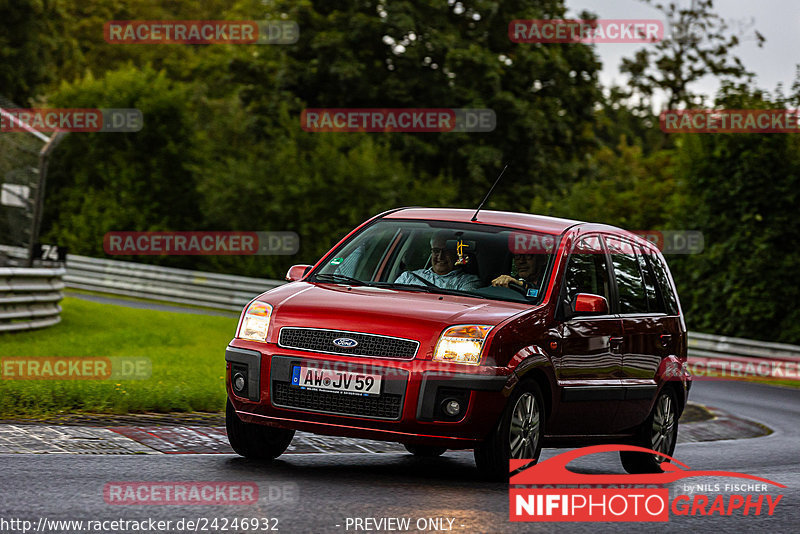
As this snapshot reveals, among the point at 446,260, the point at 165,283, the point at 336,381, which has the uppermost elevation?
the point at 446,260

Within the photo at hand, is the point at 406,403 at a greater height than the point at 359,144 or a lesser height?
lesser

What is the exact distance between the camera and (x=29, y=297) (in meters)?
20.2

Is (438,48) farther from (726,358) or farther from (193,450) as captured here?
(193,450)

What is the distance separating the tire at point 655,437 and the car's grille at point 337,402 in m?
2.76

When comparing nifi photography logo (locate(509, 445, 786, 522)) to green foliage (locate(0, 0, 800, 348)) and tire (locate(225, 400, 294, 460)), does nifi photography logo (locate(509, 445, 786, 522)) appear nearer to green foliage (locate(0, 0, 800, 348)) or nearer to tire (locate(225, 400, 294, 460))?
tire (locate(225, 400, 294, 460))

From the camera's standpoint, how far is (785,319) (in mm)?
31766

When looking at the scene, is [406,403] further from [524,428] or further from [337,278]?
[337,278]

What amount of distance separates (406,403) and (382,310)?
2.04ft

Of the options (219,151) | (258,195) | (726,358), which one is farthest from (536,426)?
(219,151)

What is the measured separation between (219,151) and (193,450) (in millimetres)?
36869

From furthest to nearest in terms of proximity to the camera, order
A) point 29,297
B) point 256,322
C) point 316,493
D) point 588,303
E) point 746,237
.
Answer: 1. point 746,237
2. point 29,297
3. point 588,303
4. point 256,322
5. point 316,493

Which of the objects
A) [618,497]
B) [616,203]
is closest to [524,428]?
[618,497]

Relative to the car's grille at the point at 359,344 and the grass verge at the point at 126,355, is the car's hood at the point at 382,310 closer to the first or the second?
the car's grille at the point at 359,344

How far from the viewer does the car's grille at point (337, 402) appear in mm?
7859
